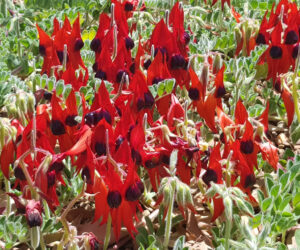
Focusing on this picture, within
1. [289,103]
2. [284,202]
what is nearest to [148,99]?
[284,202]

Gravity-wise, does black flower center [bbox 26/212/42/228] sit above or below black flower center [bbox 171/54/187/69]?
below

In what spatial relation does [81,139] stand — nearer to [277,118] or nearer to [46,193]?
[46,193]

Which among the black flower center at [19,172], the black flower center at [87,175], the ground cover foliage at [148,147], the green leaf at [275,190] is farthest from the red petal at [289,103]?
the black flower center at [19,172]

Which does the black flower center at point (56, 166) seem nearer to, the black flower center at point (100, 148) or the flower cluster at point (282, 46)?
the black flower center at point (100, 148)

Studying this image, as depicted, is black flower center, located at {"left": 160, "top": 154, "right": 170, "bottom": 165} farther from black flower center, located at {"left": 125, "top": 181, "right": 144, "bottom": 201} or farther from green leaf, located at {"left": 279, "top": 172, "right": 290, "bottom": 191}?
green leaf, located at {"left": 279, "top": 172, "right": 290, "bottom": 191}

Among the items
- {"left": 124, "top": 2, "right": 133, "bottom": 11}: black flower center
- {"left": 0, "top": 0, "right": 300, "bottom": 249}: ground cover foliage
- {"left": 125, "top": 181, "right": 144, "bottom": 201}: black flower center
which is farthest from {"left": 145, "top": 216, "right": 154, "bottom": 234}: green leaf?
{"left": 124, "top": 2, "right": 133, "bottom": 11}: black flower center

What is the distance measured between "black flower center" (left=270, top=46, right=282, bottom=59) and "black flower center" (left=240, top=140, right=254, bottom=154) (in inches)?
25.3

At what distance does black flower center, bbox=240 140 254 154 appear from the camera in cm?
185

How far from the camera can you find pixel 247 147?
1.86 m

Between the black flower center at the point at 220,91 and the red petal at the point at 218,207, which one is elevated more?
the black flower center at the point at 220,91

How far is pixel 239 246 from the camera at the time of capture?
1572 millimetres

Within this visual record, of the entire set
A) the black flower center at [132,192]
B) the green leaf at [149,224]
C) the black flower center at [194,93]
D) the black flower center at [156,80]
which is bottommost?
the green leaf at [149,224]

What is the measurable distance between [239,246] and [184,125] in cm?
42

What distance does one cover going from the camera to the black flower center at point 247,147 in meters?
1.85
